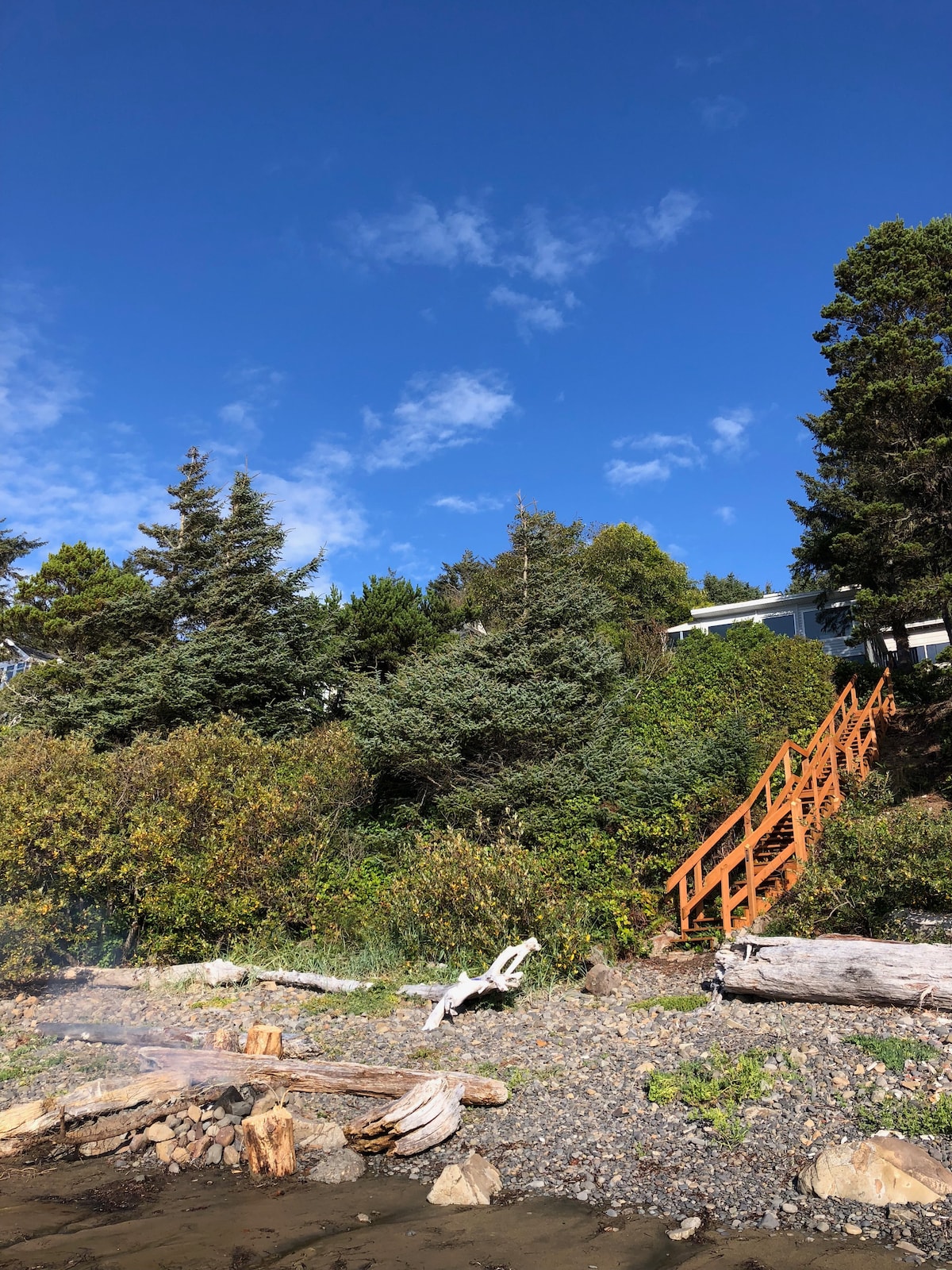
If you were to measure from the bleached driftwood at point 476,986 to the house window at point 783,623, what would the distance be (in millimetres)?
25003

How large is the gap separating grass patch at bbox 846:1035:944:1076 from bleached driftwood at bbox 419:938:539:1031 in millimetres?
3483

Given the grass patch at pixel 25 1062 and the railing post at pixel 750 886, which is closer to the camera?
the grass patch at pixel 25 1062

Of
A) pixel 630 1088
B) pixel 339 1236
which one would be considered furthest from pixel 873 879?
pixel 339 1236

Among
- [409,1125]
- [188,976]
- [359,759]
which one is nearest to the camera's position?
[409,1125]

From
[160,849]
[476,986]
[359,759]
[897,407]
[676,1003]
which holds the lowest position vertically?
[676,1003]

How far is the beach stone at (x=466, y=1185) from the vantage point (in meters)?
4.61

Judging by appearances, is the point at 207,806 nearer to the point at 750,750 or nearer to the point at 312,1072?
the point at 312,1072

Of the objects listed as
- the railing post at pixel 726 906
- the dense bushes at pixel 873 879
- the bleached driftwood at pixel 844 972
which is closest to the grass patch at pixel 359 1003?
the bleached driftwood at pixel 844 972

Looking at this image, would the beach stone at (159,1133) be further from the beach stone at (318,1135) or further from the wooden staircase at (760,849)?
the wooden staircase at (760,849)

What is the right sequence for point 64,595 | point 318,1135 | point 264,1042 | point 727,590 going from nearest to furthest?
point 318,1135
point 264,1042
point 64,595
point 727,590

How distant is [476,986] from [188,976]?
14.7 feet

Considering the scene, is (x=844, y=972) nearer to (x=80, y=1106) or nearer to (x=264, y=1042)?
(x=264, y=1042)

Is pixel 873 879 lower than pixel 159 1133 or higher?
higher

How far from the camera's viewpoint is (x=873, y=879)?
8.56m
